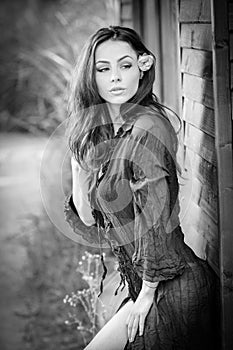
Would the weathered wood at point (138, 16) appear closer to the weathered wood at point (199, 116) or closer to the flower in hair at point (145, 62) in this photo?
the weathered wood at point (199, 116)

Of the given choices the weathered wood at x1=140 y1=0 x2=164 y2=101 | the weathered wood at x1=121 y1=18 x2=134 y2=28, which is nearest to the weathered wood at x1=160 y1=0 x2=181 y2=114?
the weathered wood at x1=140 y1=0 x2=164 y2=101

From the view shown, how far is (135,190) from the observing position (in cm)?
236

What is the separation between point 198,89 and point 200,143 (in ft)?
0.67

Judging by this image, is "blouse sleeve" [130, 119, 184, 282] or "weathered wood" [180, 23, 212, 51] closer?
"blouse sleeve" [130, 119, 184, 282]

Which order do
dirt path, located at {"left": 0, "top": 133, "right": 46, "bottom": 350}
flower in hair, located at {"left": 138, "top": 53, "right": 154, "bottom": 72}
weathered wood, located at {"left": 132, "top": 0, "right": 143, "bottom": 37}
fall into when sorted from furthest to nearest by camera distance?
1. dirt path, located at {"left": 0, "top": 133, "right": 46, "bottom": 350}
2. weathered wood, located at {"left": 132, "top": 0, "right": 143, "bottom": 37}
3. flower in hair, located at {"left": 138, "top": 53, "right": 154, "bottom": 72}

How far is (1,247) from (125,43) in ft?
9.42

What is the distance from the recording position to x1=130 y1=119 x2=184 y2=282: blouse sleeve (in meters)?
2.35

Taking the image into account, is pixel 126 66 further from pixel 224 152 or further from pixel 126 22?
pixel 126 22

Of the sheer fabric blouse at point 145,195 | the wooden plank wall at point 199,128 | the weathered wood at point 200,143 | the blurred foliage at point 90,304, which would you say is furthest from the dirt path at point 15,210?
the sheer fabric blouse at point 145,195

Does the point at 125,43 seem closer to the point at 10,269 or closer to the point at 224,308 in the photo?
the point at 224,308

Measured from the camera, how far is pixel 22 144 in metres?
5.45

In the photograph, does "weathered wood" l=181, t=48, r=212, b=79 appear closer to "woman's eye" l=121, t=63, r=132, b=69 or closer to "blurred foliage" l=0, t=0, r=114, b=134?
"woman's eye" l=121, t=63, r=132, b=69

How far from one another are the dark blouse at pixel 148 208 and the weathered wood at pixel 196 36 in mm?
365

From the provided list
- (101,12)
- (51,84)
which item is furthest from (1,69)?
(101,12)
